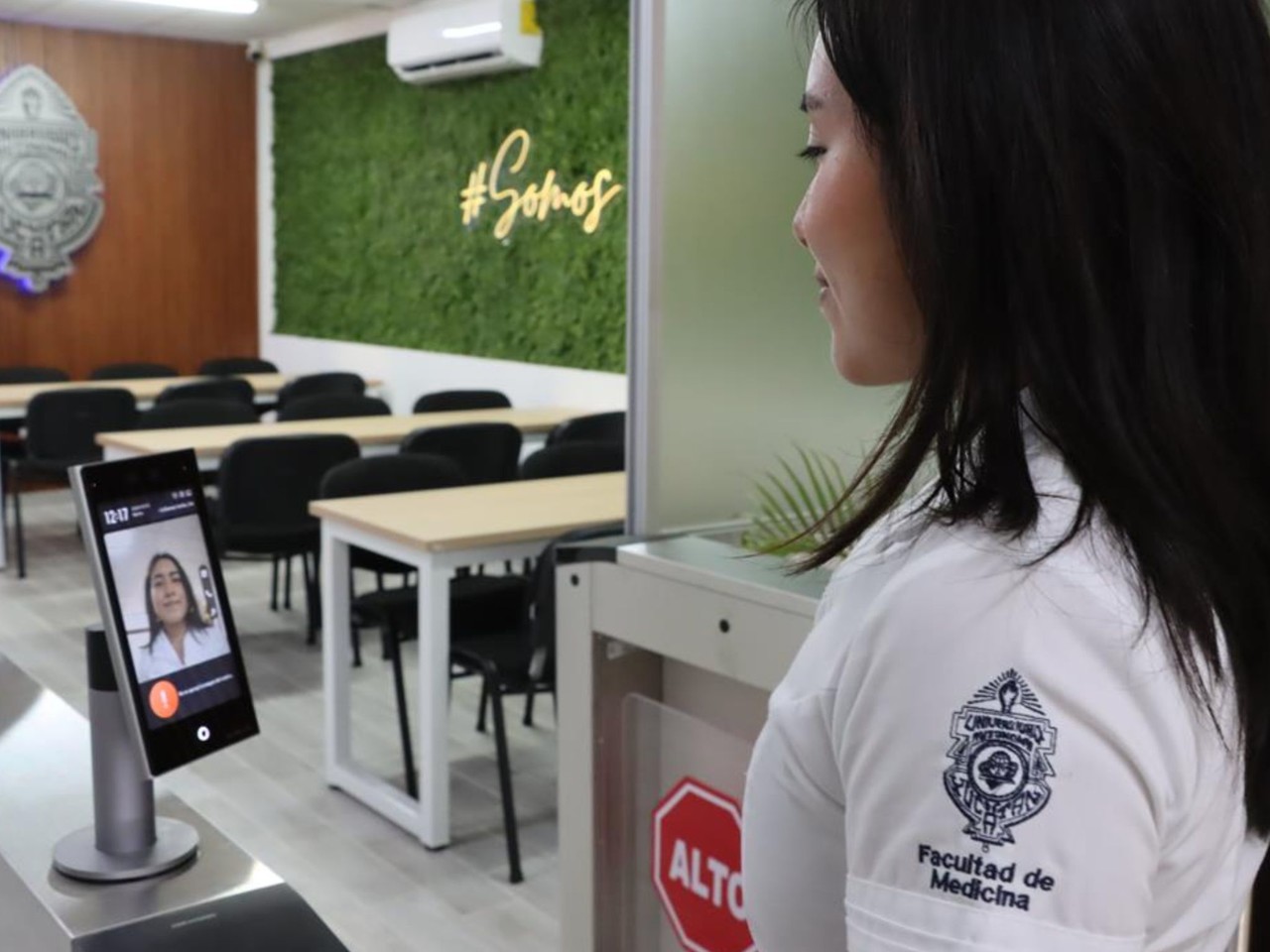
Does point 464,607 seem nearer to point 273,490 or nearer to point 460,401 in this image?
point 273,490

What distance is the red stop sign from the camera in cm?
166

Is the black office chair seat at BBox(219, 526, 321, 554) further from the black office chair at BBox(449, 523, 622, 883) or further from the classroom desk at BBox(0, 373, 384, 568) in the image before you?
the classroom desk at BBox(0, 373, 384, 568)

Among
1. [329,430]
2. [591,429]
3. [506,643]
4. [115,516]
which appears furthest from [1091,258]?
[329,430]

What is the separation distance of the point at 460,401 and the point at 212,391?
4.75ft

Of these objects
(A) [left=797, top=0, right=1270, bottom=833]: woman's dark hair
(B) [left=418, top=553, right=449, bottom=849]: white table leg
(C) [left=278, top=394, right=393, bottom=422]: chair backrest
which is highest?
(A) [left=797, top=0, right=1270, bottom=833]: woman's dark hair

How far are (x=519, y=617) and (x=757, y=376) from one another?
1.68 meters

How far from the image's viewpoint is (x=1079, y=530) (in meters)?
0.61

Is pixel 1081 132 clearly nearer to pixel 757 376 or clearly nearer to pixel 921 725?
pixel 921 725

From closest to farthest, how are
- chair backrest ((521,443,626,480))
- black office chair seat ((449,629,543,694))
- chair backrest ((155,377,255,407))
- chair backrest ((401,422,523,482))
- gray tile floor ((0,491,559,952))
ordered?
gray tile floor ((0,491,559,952)), black office chair seat ((449,629,543,694)), chair backrest ((521,443,626,480)), chair backrest ((401,422,523,482)), chair backrest ((155,377,255,407))

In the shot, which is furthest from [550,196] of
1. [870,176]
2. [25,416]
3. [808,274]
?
[870,176]

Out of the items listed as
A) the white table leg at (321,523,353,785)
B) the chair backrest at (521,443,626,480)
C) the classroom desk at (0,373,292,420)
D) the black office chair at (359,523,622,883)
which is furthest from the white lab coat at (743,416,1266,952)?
the classroom desk at (0,373,292,420)

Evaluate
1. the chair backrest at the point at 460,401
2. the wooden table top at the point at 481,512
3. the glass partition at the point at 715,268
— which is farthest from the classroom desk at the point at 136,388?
the glass partition at the point at 715,268

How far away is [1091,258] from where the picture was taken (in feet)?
2.06

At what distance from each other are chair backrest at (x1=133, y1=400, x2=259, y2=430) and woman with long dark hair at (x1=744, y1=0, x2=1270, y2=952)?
538 centimetres
